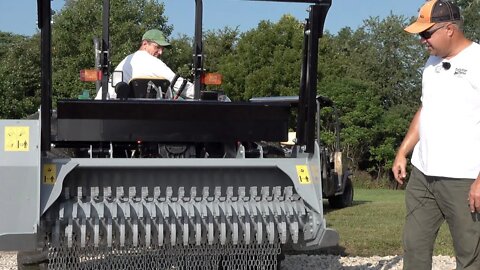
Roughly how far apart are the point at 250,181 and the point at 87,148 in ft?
3.82

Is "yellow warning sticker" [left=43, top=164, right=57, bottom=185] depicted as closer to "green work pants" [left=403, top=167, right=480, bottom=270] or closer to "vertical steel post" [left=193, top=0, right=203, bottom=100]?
"vertical steel post" [left=193, top=0, right=203, bottom=100]

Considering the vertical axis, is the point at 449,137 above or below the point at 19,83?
below

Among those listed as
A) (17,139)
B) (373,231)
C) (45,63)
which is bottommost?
(373,231)

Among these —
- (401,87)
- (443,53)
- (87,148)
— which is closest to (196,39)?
(87,148)

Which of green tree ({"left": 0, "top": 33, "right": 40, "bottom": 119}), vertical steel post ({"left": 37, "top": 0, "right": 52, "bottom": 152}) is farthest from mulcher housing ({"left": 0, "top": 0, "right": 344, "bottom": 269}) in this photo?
green tree ({"left": 0, "top": 33, "right": 40, "bottom": 119})

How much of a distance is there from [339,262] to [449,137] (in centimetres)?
339

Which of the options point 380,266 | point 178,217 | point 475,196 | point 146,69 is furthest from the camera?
point 380,266

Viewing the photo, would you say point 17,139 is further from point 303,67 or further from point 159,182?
point 303,67

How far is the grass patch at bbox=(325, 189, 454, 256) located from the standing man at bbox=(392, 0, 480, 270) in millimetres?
3785

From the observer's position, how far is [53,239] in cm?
514

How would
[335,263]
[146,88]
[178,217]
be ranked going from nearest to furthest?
1. [178,217]
2. [146,88]
3. [335,263]

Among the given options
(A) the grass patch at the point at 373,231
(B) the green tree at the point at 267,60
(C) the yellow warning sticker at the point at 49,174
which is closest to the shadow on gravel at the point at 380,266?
(A) the grass patch at the point at 373,231

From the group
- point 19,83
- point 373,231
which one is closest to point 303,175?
point 373,231

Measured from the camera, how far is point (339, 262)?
788 cm
